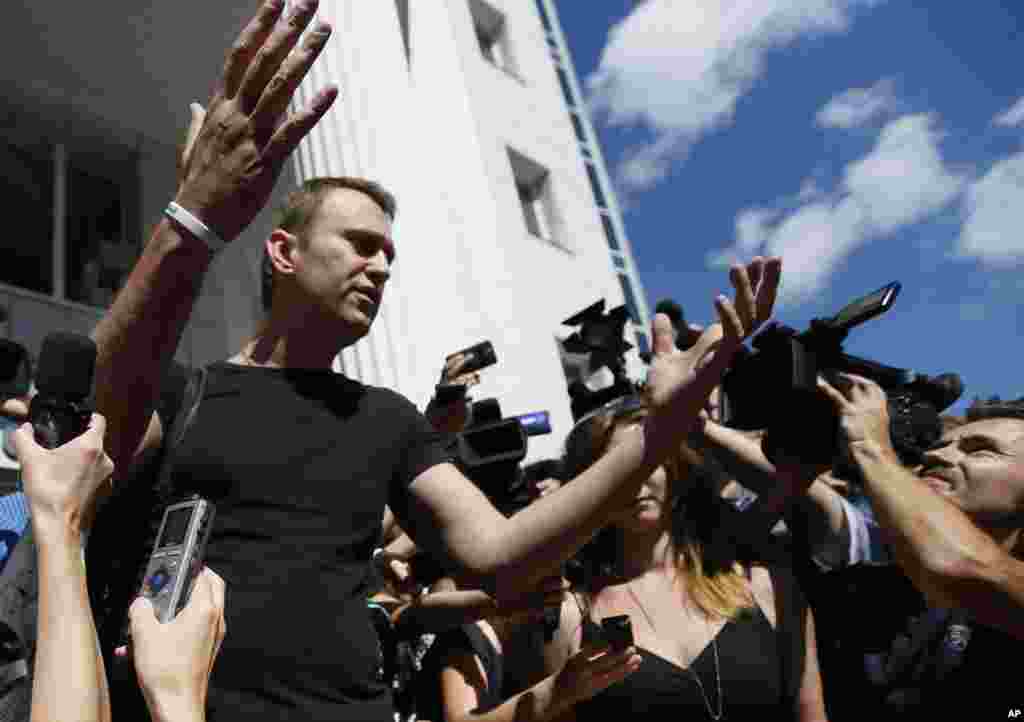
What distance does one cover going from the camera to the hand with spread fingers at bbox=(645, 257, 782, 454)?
1335mm

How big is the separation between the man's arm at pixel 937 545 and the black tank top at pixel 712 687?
2.05ft

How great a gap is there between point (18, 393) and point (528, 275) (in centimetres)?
568

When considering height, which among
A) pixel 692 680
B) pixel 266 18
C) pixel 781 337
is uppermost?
pixel 266 18

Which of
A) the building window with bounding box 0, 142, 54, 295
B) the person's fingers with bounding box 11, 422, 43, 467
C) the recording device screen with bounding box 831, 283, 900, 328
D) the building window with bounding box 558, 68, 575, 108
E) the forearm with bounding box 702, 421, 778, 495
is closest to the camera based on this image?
the person's fingers with bounding box 11, 422, 43, 467

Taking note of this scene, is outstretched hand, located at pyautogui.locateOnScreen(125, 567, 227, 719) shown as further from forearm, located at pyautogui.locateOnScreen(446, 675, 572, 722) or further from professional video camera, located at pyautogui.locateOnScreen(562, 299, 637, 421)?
professional video camera, located at pyautogui.locateOnScreen(562, 299, 637, 421)

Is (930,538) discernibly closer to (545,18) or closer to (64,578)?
(64,578)

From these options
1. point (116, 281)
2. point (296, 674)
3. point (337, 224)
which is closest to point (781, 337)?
point (337, 224)

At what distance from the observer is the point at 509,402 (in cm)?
572

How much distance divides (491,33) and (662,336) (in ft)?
33.0

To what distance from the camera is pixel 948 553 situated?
164 centimetres

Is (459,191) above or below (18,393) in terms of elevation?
above

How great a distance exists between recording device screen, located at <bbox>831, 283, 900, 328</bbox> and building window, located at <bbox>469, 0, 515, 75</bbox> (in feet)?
29.4

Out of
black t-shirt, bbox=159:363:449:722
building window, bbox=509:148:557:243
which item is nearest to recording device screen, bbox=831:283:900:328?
black t-shirt, bbox=159:363:449:722

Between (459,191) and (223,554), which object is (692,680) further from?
(459,191)
